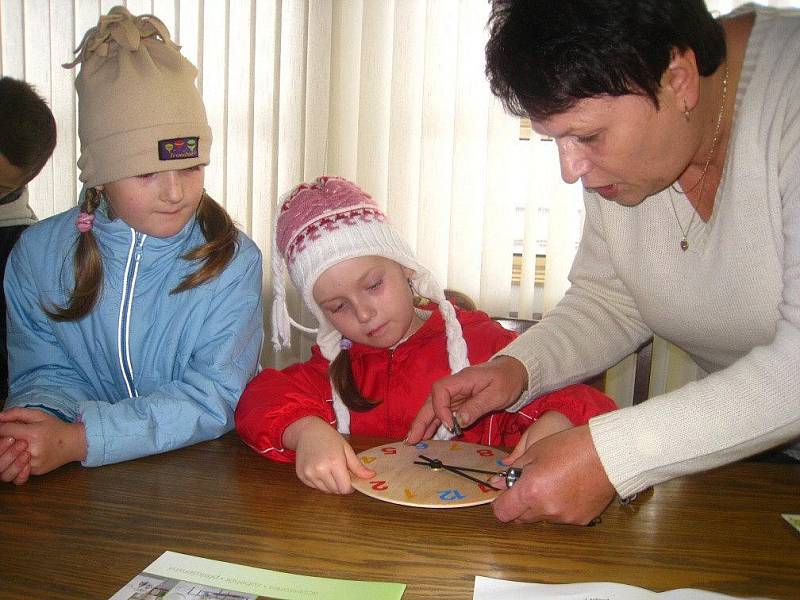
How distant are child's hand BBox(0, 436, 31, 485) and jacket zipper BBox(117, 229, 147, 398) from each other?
1.17 feet

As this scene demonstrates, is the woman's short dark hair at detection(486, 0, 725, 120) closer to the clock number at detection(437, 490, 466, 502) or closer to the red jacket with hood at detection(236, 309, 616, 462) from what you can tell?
the clock number at detection(437, 490, 466, 502)

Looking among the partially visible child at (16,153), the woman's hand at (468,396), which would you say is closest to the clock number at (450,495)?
the woman's hand at (468,396)

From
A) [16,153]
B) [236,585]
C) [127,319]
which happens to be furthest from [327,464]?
[16,153]

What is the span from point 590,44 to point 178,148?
824mm

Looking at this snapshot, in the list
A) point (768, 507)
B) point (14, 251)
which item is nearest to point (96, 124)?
point (14, 251)

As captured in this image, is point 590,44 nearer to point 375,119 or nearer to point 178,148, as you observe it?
point 178,148

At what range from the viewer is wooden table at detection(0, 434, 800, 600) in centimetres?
76

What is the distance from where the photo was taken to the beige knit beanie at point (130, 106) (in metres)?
1.32

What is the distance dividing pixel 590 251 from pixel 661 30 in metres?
0.61

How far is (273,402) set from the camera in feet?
4.04

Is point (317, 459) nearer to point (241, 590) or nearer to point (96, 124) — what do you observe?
point (241, 590)

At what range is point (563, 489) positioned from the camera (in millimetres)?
851

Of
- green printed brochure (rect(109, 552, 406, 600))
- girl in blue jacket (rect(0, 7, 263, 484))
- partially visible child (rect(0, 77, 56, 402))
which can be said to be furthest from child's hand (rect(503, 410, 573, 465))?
partially visible child (rect(0, 77, 56, 402))

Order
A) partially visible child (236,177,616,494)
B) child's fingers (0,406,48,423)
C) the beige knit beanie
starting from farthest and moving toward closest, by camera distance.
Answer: partially visible child (236,177,616,494), the beige knit beanie, child's fingers (0,406,48,423)
